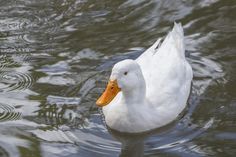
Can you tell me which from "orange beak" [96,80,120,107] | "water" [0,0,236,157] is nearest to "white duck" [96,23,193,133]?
"orange beak" [96,80,120,107]

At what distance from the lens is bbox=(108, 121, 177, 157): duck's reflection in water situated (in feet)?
20.0

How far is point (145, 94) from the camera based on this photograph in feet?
21.5

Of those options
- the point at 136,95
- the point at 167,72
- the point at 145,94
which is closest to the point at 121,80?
the point at 136,95

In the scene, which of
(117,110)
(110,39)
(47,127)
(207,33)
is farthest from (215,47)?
(47,127)

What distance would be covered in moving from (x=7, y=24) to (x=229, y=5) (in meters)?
3.15

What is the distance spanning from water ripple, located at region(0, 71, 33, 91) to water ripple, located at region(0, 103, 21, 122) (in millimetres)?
377

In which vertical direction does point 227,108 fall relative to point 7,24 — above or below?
below

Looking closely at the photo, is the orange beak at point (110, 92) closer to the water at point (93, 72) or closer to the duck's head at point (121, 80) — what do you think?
the duck's head at point (121, 80)

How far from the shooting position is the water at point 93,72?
6.14 m

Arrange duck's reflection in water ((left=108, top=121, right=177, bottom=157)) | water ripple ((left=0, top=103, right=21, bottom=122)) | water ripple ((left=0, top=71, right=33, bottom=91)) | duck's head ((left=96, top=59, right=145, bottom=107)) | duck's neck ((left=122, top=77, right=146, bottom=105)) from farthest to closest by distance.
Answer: water ripple ((left=0, top=71, right=33, bottom=91)), water ripple ((left=0, top=103, right=21, bottom=122)), duck's neck ((left=122, top=77, right=146, bottom=105)), duck's head ((left=96, top=59, right=145, bottom=107)), duck's reflection in water ((left=108, top=121, right=177, bottom=157))

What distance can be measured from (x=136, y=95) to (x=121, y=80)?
274 mm

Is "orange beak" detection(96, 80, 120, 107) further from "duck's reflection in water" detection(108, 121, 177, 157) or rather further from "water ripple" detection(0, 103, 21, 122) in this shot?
"water ripple" detection(0, 103, 21, 122)

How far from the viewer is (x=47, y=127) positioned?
20.9ft

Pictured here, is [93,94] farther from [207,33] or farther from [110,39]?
[207,33]
